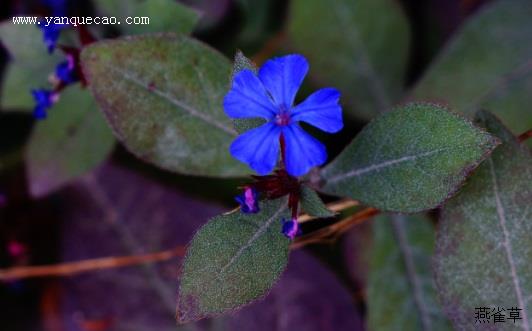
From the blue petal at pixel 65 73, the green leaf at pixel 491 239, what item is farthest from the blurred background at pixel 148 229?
the green leaf at pixel 491 239

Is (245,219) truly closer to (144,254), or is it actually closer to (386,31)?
(144,254)

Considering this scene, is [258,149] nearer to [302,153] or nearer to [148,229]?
[302,153]

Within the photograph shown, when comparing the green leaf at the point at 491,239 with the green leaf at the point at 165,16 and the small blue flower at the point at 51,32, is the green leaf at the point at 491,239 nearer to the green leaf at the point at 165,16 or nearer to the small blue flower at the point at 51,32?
the green leaf at the point at 165,16

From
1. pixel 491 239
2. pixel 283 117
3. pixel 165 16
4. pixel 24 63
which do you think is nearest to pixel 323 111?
pixel 283 117

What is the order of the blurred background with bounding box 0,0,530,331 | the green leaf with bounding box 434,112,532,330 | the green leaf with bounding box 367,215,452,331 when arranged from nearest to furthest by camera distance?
the green leaf with bounding box 434,112,532,330, the green leaf with bounding box 367,215,452,331, the blurred background with bounding box 0,0,530,331

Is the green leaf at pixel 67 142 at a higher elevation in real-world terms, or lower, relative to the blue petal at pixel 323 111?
higher

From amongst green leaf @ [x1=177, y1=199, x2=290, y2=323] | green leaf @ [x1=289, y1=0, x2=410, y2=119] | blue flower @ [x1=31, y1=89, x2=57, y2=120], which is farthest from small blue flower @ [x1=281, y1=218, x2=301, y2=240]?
green leaf @ [x1=289, y1=0, x2=410, y2=119]

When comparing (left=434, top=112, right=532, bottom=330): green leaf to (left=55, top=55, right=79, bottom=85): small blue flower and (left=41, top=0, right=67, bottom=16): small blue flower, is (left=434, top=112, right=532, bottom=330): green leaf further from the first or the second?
(left=41, top=0, right=67, bottom=16): small blue flower

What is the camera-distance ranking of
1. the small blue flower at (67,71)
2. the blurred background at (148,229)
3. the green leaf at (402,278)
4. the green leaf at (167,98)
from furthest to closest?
the blurred background at (148,229)
the green leaf at (402,278)
the small blue flower at (67,71)
the green leaf at (167,98)
